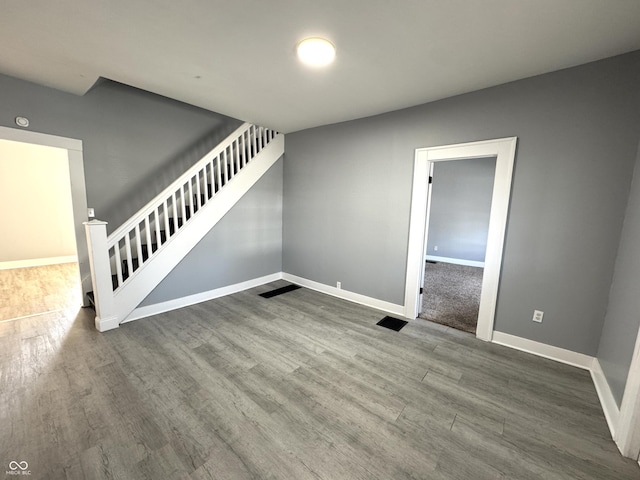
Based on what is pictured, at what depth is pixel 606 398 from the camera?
182 centimetres

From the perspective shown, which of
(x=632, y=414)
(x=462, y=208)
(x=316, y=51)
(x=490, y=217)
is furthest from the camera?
(x=462, y=208)

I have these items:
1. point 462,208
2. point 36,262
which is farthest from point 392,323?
point 36,262

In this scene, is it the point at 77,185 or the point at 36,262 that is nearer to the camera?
the point at 77,185

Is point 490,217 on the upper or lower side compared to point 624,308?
upper

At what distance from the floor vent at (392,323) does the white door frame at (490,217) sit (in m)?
0.20

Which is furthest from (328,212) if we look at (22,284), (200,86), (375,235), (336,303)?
(22,284)

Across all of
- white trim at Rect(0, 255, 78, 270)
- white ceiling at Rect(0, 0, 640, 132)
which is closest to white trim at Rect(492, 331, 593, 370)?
white ceiling at Rect(0, 0, 640, 132)

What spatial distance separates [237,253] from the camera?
4.00 metres

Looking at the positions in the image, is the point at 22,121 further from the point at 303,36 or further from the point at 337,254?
the point at 337,254

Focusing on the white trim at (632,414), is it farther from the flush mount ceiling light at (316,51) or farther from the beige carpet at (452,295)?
the flush mount ceiling light at (316,51)

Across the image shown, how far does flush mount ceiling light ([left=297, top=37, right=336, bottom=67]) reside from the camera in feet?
6.07

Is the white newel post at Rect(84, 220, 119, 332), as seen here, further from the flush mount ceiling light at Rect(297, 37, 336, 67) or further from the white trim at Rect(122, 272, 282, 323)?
the flush mount ceiling light at Rect(297, 37, 336, 67)

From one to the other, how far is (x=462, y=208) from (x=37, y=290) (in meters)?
8.39

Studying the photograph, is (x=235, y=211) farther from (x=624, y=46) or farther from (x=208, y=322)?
(x=624, y=46)
